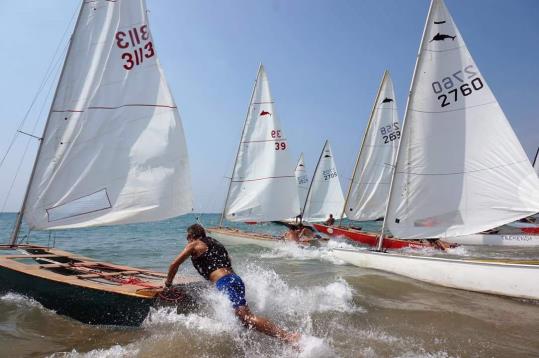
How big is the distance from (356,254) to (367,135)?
9302 mm

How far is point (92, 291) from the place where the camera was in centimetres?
511

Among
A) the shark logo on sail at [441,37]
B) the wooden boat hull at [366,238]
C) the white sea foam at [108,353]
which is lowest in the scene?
the white sea foam at [108,353]

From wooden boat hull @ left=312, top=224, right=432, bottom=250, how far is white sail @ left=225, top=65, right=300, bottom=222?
2.02 metres

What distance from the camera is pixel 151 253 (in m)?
15.6

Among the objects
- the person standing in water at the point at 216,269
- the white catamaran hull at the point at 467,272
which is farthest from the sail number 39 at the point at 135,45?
the white catamaran hull at the point at 467,272

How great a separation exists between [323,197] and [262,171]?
8.32 meters

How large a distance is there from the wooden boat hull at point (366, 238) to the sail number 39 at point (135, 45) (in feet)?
39.3

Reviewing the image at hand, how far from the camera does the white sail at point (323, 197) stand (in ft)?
79.5

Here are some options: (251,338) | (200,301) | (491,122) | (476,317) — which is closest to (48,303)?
(200,301)

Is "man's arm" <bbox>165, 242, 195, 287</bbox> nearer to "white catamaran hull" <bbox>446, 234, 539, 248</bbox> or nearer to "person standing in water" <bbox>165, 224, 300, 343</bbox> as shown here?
"person standing in water" <bbox>165, 224, 300, 343</bbox>

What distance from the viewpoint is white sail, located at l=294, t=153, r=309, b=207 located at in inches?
1051

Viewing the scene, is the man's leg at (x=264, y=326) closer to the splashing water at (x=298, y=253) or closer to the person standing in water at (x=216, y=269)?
the person standing in water at (x=216, y=269)

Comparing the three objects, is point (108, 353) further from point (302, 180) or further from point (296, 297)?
point (302, 180)

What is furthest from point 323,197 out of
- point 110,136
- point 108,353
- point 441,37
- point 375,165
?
point 108,353
